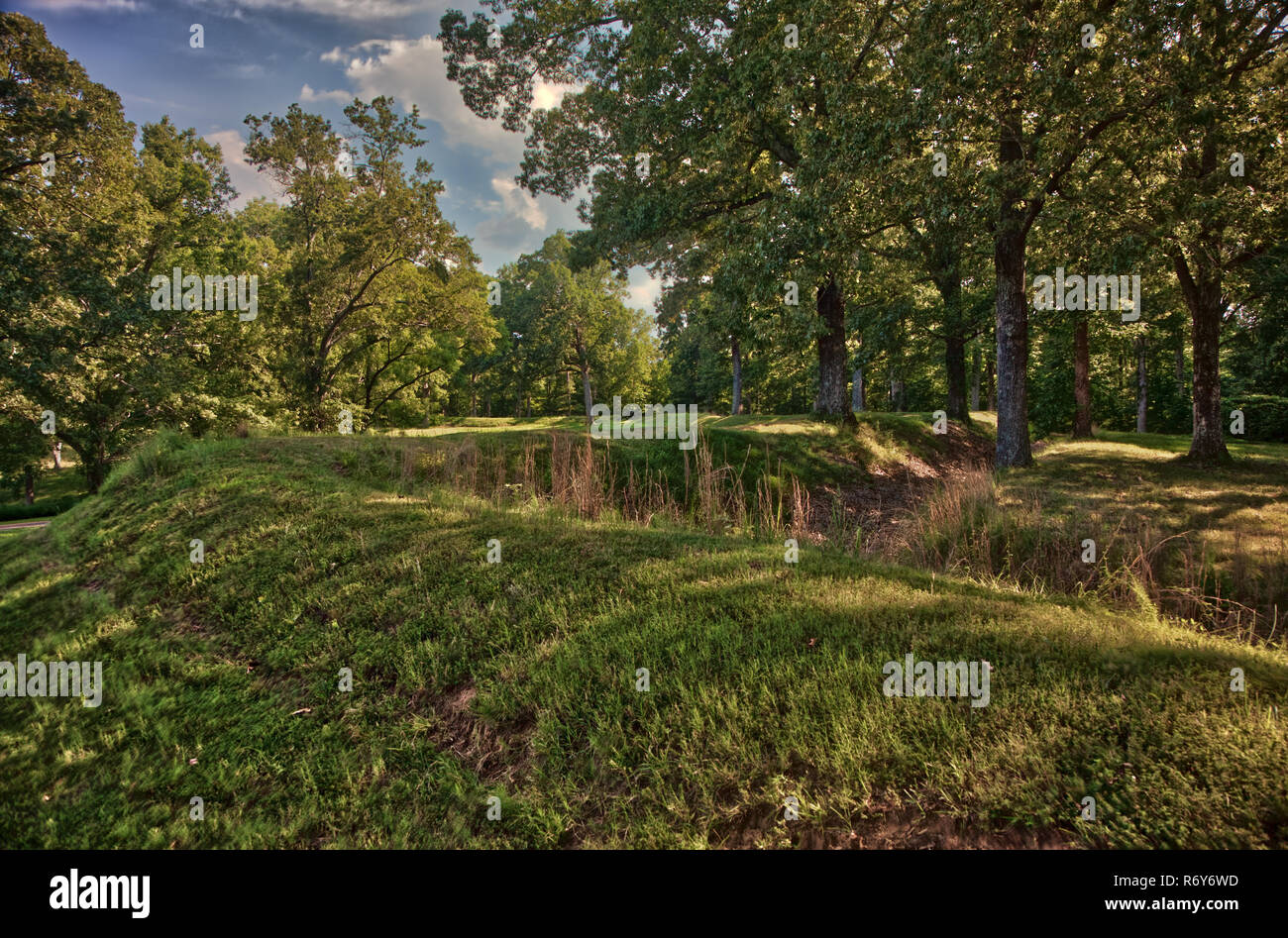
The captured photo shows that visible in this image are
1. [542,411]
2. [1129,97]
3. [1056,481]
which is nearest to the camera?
[1129,97]

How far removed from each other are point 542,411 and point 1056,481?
51594 millimetres

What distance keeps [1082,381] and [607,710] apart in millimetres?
28641

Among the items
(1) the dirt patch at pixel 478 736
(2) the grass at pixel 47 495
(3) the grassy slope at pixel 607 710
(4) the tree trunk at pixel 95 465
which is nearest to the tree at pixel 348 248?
(4) the tree trunk at pixel 95 465

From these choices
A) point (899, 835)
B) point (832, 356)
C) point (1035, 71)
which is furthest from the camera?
point (832, 356)

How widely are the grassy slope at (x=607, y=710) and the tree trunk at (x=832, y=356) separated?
13.3 m

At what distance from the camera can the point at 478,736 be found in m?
3.48

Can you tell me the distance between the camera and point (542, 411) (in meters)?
58.3

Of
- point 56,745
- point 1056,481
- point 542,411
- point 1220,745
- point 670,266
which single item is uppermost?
point 670,266

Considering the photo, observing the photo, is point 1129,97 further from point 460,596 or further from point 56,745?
point 56,745

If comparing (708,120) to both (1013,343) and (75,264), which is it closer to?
(1013,343)

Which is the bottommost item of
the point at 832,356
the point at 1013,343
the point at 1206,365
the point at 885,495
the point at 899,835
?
the point at 899,835

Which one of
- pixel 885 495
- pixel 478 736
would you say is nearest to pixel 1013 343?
pixel 885 495

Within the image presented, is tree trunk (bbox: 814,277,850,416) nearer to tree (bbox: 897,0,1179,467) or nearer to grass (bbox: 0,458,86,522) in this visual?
tree (bbox: 897,0,1179,467)
